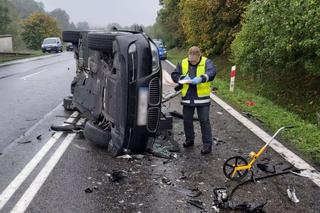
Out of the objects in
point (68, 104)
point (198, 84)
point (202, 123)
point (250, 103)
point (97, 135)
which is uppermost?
point (198, 84)

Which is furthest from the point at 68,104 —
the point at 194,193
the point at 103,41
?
the point at 194,193

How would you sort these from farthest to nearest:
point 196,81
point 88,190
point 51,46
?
point 51,46 → point 196,81 → point 88,190

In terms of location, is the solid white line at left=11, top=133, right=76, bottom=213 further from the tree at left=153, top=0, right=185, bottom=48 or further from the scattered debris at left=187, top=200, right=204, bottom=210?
the tree at left=153, top=0, right=185, bottom=48

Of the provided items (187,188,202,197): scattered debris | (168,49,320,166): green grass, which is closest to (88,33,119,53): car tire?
(187,188,202,197): scattered debris

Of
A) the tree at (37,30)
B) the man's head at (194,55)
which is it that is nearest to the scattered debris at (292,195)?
the man's head at (194,55)

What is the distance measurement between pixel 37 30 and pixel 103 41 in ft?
221

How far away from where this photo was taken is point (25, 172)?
17.2ft

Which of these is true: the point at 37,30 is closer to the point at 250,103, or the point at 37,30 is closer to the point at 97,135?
the point at 250,103

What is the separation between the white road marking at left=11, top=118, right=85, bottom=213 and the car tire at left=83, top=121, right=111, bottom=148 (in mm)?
412

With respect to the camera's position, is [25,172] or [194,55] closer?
[25,172]

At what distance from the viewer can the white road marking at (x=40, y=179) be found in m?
4.24

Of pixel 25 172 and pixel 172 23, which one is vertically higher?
pixel 172 23

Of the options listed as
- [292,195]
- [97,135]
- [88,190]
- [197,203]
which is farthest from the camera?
[97,135]

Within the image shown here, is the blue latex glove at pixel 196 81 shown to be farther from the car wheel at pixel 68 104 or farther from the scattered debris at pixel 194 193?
the car wheel at pixel 68 104
